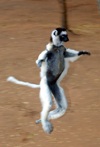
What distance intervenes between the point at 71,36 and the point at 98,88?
3312mm

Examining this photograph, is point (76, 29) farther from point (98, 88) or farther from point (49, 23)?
point (98, 88)

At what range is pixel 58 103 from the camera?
3490 mm

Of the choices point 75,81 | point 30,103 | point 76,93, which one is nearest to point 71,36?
point 75,81

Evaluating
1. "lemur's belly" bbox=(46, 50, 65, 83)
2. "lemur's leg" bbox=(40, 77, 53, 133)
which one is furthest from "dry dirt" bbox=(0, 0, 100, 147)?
"lemur's belly" bbox=(46, 50, 65, 83)

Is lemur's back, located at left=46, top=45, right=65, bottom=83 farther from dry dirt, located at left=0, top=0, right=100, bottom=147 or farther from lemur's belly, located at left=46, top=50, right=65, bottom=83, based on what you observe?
dry dirt, located at left=0, top=0, right=100, bottom=147

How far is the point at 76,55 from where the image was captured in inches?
135

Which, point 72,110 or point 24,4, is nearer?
point 72,110

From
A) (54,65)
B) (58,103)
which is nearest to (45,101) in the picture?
(58,103)

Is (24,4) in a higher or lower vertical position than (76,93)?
higher

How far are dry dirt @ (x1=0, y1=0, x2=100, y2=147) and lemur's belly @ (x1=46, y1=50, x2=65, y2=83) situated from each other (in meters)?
1.57

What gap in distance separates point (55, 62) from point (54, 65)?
0.16 ft

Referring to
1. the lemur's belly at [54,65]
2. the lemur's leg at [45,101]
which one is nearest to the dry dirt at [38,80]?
the lemur's leg at [45,101]

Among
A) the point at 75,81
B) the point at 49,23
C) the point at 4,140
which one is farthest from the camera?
the point at 49,23

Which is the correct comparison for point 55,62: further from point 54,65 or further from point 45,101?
point 45,101
